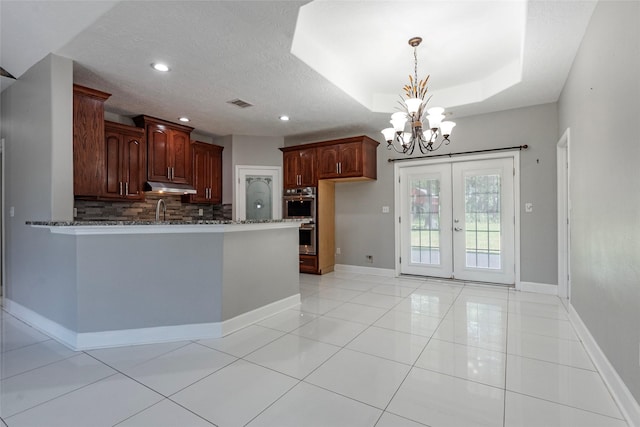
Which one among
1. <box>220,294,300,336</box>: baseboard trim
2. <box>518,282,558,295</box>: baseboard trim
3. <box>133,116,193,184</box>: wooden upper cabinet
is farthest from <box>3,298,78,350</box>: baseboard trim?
<box>518,282,558,295</box>: baseboard trim

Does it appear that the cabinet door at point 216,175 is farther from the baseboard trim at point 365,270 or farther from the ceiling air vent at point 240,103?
the baseboard trim at point 365,270

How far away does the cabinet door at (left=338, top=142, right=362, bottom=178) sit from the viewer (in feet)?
16.3

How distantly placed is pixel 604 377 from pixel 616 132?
1546 millimetres

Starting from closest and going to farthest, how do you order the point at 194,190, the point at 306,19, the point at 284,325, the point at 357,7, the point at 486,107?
the point at 357,7 < the point at 306,19 < the point at 284,325 < the point at 486,107 < the point at 194,190

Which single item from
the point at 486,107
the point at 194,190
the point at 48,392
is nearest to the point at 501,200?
the point at 486,107

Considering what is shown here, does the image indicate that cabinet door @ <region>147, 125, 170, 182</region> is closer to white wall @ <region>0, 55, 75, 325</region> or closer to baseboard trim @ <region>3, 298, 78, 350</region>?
white wall @ <region>0, 55, 75, 325</region>

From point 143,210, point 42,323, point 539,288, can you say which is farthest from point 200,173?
point 539,288

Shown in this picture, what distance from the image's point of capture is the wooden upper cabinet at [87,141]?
10.7 feet

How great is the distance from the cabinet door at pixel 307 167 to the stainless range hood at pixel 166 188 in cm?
186

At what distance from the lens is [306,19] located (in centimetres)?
272

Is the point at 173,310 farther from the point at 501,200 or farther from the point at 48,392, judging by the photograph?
the point at 501,200

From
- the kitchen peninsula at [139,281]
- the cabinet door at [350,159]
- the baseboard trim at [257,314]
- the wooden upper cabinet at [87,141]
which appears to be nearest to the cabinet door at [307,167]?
the cabinet door at [350,159]

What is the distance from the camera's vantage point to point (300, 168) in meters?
5.59

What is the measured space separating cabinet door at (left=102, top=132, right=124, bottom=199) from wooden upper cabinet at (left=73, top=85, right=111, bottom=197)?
75cm
